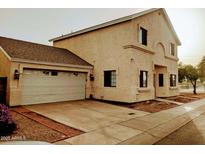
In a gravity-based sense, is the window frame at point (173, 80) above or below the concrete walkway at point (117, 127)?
above

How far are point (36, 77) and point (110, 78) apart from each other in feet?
17.1

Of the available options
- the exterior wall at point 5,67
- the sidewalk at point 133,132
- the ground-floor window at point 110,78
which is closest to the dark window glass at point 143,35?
the ground-floor window at point 110,78

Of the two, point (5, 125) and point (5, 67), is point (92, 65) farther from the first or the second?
point (5, 125)

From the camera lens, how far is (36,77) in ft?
37.7

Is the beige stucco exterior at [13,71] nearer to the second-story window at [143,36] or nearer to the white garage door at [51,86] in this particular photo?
the white garage door at [51,86]

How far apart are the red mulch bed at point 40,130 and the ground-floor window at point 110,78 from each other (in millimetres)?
6621

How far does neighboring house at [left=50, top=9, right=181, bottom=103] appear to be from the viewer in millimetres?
12953

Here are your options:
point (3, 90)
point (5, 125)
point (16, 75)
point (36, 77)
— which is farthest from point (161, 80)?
point (5, 125)

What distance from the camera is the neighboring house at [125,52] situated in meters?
13.0

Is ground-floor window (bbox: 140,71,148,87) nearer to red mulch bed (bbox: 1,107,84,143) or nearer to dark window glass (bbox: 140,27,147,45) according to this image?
dark window glass (bbox: 140,27,147,45)

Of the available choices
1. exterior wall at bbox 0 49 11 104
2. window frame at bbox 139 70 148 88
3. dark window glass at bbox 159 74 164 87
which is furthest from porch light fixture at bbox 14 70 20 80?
dark window glass at bbox 159 74 164 87

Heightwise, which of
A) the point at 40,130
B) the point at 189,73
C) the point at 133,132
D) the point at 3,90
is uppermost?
the point at 189,73
